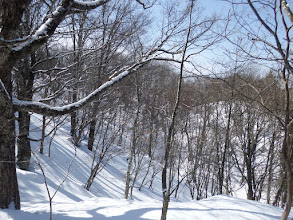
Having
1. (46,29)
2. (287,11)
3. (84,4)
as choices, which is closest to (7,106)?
(46,29)

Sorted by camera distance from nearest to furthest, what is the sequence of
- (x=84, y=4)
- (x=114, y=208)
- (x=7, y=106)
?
1. (x=7, y=106)
2. (x=84, y=4)
3. (x=114, y=208)

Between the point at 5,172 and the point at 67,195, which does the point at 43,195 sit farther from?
the point at 5,172

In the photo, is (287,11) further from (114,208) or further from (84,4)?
(114,208)

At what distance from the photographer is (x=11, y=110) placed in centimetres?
341

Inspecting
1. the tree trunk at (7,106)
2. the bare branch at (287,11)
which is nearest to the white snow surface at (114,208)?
the tree trunk at (7,106)

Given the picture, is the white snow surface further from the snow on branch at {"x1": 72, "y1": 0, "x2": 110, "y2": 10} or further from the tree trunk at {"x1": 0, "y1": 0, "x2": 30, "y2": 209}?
the snow on branch at {"x1": 72, "y1": 0, "x2": 110, "y2": 10}

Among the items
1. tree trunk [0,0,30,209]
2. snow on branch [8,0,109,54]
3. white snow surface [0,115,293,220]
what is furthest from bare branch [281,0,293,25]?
tree trunk [0,0,30,209]

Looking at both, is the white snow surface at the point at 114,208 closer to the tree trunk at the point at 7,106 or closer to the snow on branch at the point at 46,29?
the tree trunk at the point at 7,106

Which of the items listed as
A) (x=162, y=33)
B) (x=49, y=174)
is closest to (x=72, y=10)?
(x=162, y=33)

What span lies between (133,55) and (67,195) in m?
4.89

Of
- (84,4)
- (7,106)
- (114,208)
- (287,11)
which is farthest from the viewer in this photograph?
(114,208)

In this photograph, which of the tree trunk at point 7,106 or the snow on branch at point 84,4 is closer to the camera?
the tree trunk at point 7,106

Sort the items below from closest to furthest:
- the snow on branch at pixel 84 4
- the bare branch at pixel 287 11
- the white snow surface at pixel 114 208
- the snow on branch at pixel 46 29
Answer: the bare branch at pixel 287 11 < the snow on branch at pixel 46 29 < the snow on branch at pixel 84 4 < the white snow surface at pixel 114 208

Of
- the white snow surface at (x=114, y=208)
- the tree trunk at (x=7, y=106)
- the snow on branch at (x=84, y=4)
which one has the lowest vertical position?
the white snow surface at (x=114, y=208)
